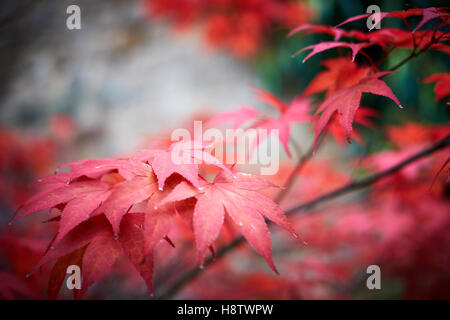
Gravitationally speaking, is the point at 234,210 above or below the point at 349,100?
below

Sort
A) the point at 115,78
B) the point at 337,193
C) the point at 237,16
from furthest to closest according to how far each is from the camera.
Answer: the point at 115,78
the point at 237,16
the point at 337,193

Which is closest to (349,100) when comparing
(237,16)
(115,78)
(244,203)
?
(244,203)

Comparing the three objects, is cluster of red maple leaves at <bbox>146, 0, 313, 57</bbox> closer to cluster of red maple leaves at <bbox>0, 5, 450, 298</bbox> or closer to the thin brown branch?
cluster of red maple leaves at <bbox>0, 5, 450, 298</bbox>

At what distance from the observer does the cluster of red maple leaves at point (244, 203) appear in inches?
17.2

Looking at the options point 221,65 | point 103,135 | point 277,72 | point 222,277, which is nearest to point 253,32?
point 277,72

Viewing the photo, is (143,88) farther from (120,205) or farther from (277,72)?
(120,205)

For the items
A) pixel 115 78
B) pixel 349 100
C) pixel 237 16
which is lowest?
pixel 349 100

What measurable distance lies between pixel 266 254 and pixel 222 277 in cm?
103

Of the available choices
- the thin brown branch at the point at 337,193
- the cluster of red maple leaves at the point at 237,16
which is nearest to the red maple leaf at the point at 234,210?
the thin brown branch at the point at 337,193

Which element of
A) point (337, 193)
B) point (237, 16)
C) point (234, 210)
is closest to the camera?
point (234, 210)

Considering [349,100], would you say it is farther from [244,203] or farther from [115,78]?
[115,78]

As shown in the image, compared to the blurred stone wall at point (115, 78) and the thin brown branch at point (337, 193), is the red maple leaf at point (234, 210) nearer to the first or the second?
the thin brown branch at point (337, 193)

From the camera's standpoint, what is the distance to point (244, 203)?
463 mm

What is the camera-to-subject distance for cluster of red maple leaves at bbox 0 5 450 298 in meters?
0.44
